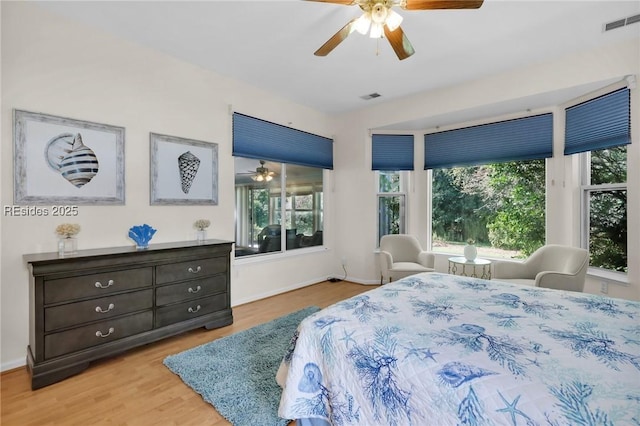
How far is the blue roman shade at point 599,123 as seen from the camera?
10.2 feet

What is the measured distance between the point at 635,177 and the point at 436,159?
2.29 metres

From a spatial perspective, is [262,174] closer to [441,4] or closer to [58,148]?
[58,148]

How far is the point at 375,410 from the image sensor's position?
1217 mm

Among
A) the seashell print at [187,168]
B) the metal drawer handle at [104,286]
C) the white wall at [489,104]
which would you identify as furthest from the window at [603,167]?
the metal drawer handle at [104,286]

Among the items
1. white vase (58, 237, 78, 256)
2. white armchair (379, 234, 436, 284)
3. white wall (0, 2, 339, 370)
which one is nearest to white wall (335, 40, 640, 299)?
white armchair (379, 234, 436, 284)

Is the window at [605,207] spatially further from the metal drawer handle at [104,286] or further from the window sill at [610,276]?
the metal drawer handle at [104,286]

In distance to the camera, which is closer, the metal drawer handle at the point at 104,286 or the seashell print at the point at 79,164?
the metal drawer handle at the point at 104,286

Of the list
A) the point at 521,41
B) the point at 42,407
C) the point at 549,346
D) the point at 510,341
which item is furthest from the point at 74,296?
the point at 521,41

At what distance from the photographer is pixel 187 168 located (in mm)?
3418

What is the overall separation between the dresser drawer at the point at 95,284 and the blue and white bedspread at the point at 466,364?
1733mm

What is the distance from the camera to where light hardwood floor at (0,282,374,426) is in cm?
180

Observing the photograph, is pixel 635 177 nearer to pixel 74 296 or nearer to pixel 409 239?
pixel 409 239

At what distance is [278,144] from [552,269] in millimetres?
3770

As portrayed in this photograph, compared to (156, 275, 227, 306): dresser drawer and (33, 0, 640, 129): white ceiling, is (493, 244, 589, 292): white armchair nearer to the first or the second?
(33, 0, 640, 129): white ceiling
